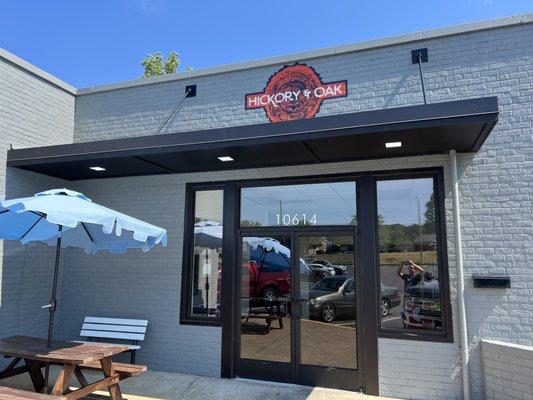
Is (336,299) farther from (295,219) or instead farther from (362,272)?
(295,219)

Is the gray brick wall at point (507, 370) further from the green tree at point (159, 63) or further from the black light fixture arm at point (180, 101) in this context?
A: the green tree at point (159, 63)

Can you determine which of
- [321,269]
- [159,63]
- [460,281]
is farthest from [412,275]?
[159,63]

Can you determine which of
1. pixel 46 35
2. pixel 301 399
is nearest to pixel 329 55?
pixel 301 399

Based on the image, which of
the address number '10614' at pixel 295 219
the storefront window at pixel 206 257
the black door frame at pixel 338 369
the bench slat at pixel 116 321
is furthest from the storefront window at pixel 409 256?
the bench slat at pixel 116 321

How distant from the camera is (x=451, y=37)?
5.66 m

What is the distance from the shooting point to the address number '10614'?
5957 millimetres

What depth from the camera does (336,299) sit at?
18.5ft

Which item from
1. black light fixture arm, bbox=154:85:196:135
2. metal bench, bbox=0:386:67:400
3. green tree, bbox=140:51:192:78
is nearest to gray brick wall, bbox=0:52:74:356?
black light fixture arm, bbox=154:85:196:135

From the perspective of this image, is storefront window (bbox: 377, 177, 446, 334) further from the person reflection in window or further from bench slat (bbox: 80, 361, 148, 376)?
bench slat (bbox: 80, 361, 148, 376)

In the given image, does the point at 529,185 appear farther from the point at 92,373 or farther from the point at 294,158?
the point at 92,373

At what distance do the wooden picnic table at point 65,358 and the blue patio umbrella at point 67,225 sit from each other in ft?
0.77

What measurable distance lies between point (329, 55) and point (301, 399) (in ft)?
15.7

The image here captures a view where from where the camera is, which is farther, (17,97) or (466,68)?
(17,97)

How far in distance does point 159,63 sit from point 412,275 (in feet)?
69.1
